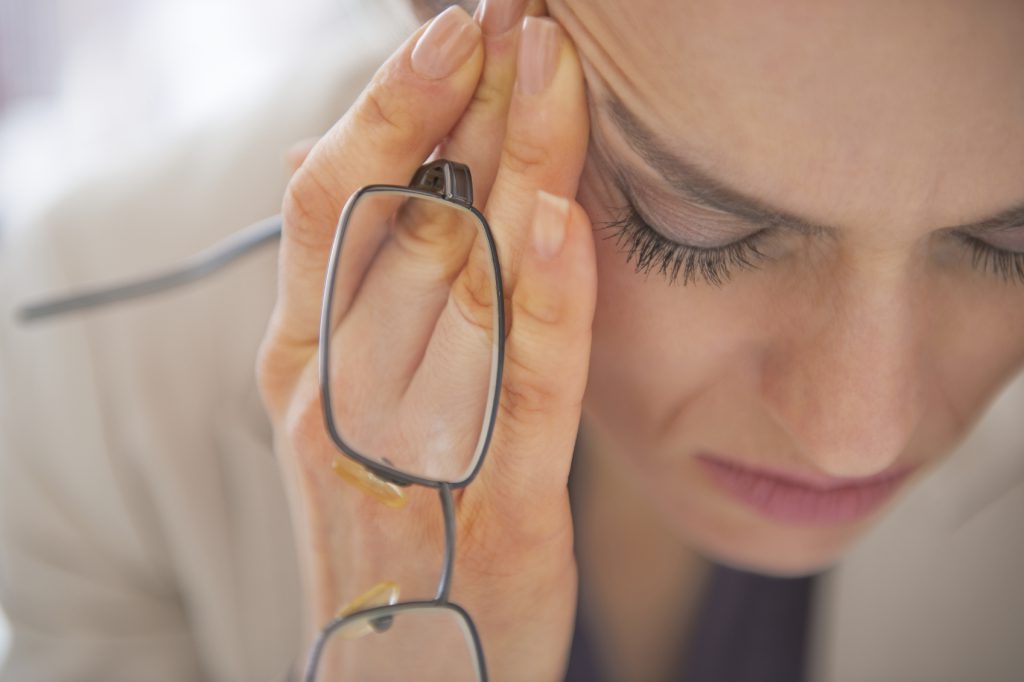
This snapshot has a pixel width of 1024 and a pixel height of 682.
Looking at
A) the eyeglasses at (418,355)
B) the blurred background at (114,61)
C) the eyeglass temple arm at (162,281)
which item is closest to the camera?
the eyeglasses at (418,355)

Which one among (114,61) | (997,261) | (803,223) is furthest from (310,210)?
(114,61)

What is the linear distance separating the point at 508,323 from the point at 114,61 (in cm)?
112

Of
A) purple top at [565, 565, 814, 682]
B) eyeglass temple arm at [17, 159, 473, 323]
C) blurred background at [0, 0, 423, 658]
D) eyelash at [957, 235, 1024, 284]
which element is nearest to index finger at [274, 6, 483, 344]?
eyeglass temple arm at [17, 159, 473, 323]

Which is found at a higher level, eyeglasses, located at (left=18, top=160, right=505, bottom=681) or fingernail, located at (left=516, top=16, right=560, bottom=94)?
fingernail, located at (left=516, top=16, right=560, bottom=94)

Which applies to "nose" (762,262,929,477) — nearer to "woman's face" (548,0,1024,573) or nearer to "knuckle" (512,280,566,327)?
"woman's face" (548,0,1024,573)

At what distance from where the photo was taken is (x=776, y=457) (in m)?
0.71

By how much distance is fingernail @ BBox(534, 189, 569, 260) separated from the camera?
53 centimetres

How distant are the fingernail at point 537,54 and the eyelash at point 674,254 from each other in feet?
0.30

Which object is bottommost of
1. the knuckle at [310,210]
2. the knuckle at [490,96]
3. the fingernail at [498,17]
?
the knuckle at [310,210]

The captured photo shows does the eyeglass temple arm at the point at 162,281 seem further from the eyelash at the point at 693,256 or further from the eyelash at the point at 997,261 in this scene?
the eyelash at the point at 997,261

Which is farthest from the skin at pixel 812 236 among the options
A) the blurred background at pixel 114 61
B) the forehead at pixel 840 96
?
the blurred background at pixel 114 61

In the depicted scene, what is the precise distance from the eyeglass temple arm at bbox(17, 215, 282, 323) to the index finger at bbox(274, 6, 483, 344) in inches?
10.3

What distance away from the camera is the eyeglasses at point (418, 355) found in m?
0.57

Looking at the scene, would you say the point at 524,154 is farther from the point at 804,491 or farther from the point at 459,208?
the point at 804,491
